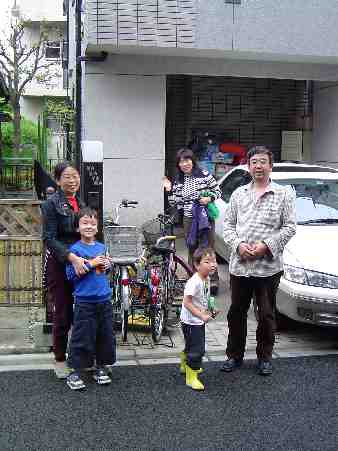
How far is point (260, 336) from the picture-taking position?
522cm

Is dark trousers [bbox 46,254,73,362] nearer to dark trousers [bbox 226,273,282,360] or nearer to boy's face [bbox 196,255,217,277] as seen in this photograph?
boy's face [bbox 196,255,217,277]

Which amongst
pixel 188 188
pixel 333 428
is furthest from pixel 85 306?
pixel 188 188

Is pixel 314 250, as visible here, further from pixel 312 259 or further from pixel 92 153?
pixel 92 153

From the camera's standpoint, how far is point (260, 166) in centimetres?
493

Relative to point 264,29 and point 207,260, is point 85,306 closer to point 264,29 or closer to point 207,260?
point 207,260

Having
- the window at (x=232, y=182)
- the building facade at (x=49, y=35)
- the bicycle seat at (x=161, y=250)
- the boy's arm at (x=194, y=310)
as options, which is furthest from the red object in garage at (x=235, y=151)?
the building facade at (x=49, y=35)

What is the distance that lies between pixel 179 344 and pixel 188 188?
1.96 metres

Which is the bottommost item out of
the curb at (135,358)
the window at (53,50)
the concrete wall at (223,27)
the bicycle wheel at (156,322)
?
the curb at (135,358)

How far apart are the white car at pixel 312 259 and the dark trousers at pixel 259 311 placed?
1.91 ft

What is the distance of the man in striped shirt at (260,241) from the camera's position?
493 centimetres

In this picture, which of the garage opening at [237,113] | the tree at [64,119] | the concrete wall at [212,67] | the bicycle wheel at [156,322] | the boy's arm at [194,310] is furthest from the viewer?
the tree at [64,119]

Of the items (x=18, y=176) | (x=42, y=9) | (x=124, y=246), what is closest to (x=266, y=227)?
(x=124, y=246)

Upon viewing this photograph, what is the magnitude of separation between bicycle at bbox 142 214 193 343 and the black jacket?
128 cm

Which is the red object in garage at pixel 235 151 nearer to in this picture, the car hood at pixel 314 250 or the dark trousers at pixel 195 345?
the car hood at pixel 314 250
